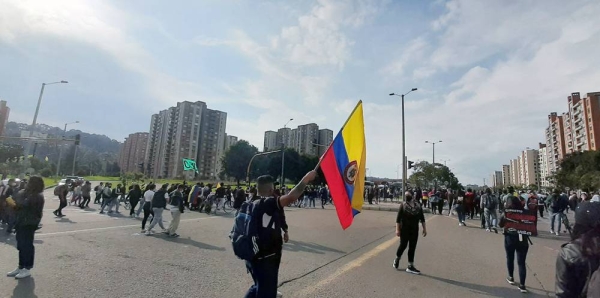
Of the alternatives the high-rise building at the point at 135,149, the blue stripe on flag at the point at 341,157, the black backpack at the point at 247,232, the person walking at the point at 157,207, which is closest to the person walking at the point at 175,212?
the person walking at the point at 157,207

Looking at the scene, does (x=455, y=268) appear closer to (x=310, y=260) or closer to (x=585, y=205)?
(x=310, y=260)

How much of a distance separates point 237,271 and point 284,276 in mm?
965

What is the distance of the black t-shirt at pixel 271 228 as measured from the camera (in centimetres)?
321

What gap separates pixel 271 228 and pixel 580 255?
255 cm

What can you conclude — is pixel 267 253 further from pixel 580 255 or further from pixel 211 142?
pixel 211 142

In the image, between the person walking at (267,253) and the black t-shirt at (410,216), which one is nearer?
the person walking at (267,253)

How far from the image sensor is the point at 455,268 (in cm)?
697

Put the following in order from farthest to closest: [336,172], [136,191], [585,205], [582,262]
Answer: [136,191] < [336,172] < [585,205] < [582,262]

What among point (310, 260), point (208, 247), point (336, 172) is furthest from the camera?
point (208, 247)

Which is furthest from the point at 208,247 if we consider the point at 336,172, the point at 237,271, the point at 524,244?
the point at 524,244

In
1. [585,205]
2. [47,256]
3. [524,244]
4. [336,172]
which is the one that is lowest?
[47,256]

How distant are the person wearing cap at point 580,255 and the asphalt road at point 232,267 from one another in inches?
120

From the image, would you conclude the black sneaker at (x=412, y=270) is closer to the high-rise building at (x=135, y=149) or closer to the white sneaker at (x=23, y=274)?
the white sneaker at (x=23, y=274)

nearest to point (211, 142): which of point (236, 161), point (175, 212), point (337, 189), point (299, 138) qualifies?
point (299, 138)
